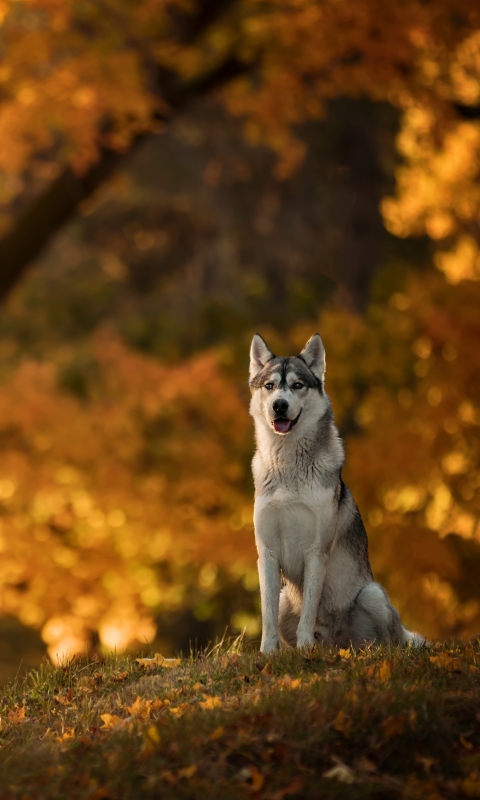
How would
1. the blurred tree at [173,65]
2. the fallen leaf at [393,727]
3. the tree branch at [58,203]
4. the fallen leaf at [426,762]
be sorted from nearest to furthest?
1. the fallen leaf at [426,762]
2. the fallen leaf at [393,727]
3. the blurred tree at [173,65]
4. the tree branch at [58,203]

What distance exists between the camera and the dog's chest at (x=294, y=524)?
19.6ft

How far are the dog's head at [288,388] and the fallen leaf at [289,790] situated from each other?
249 cm

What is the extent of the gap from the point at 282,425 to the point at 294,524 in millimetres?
622

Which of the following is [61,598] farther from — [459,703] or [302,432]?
[459,703]

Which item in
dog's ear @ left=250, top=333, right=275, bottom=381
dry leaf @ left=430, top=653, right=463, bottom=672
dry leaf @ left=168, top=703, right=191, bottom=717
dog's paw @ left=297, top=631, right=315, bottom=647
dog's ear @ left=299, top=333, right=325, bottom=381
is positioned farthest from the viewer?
dog's ear @ left=250, top=333, right=275, bottom=381

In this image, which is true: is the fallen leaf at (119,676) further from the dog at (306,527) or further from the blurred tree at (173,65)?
the blurred tree at (173,65)

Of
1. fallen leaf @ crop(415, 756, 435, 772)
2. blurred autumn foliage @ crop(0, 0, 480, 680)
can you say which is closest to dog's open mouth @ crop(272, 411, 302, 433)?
fallen leaf @ crop(415, 756, 435, 772)

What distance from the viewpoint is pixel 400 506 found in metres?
12.8

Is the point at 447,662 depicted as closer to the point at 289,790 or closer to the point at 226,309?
the point at 289,790

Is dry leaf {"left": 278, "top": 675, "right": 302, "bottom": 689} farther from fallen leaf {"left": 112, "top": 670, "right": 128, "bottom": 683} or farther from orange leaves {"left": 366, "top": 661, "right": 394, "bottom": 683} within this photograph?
fallen leaf {"left": 112, "top": 670, "right": 128, "bottom": 683}

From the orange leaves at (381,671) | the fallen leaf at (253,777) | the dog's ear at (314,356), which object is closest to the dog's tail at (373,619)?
the orange leaves at (381,671)

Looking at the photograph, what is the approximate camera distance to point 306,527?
5.96 meters

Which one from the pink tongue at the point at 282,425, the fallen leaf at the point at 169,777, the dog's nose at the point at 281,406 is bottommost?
the fallen leaf at the point at 169,777

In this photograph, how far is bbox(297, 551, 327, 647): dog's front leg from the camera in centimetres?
595
